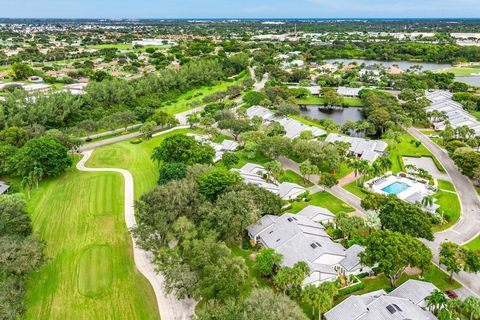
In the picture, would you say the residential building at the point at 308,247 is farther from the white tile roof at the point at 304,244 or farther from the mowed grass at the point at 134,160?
the mowed grass at the point at 134,160

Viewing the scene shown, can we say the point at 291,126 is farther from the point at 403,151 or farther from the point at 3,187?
the point at 3,187

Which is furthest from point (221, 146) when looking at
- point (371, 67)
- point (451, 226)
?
point (371, 67)

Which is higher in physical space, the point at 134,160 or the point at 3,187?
the point at 3,187

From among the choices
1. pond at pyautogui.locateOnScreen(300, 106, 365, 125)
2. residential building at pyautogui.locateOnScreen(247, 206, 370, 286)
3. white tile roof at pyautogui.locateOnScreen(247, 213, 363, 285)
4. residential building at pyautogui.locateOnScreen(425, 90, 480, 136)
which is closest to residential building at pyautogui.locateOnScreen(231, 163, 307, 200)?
white tile roof at pyautogui.locateOnScreen(247, 213, 363, 285)

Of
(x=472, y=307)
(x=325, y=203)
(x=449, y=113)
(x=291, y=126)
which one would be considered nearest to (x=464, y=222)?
(x=325, y=203)

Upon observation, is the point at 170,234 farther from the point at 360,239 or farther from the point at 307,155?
the point at 307,155

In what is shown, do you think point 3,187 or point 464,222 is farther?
point 3,187
